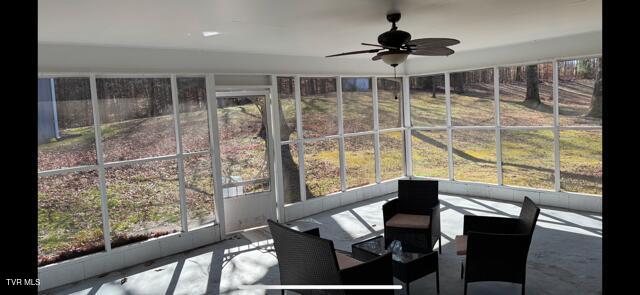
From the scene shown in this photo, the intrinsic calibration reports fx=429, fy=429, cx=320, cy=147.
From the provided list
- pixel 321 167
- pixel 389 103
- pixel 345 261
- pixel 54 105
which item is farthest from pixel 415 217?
pixel 54 105

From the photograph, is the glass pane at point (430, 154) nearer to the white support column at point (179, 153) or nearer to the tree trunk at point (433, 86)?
the tree trunk at point (433, 86)

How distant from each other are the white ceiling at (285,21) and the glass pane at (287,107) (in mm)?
1022

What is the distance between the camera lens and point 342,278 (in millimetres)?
3279

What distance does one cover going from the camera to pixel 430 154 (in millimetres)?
8641

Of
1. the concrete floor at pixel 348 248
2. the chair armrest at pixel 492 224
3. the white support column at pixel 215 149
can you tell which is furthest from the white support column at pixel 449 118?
the white support column at pixel 215 149

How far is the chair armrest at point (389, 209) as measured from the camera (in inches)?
203

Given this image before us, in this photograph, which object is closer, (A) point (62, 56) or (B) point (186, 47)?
(A) point (62, 56)

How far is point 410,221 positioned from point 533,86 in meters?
3.77

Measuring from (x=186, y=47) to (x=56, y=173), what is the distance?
6.83ft

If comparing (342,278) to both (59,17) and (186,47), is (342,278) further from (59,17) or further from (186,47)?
(186,47)

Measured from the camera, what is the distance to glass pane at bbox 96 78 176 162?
512cm

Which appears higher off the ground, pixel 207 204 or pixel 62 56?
pixel 62 56
